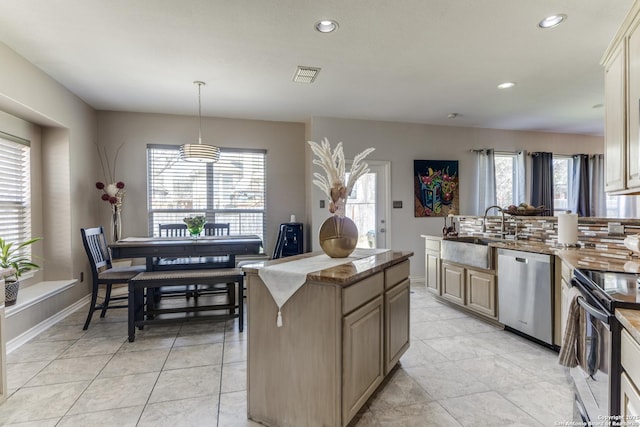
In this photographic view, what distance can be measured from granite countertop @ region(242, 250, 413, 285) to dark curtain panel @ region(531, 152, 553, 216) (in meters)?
4.70

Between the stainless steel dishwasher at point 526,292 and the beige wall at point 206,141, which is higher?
the beige wall at point 206,141

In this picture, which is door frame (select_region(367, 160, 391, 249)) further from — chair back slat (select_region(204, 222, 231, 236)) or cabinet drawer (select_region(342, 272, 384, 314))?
cabinet drawer (select_region(342, 272, 384, 314))

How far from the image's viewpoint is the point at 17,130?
10.8ft

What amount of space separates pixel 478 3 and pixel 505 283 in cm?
238

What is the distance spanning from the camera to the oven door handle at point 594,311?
4.13ft

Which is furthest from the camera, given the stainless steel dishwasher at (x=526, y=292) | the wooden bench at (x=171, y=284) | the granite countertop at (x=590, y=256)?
the wooden bench at (x=171, y=284)

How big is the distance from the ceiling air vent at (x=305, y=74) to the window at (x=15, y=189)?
285 cm

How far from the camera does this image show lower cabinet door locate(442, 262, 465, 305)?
12.1 feet

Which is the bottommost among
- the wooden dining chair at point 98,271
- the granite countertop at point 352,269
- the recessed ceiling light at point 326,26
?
the wooden dining chair at point 98,271

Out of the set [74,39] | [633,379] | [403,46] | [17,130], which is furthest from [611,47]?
[17,130]

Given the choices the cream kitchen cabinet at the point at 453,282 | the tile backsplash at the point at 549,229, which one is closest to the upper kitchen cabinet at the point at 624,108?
the tile backsplash at the point at 549,229

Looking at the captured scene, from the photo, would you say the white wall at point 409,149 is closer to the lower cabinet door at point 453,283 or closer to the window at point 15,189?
the lower cabinet door at point 453,283

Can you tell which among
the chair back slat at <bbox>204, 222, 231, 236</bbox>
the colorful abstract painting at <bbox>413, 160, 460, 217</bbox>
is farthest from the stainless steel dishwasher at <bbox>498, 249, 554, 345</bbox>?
the chair back slat at <bbox>204, 222, 231, 236</bbox>

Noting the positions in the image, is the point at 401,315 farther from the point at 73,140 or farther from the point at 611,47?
the point at 73,140
